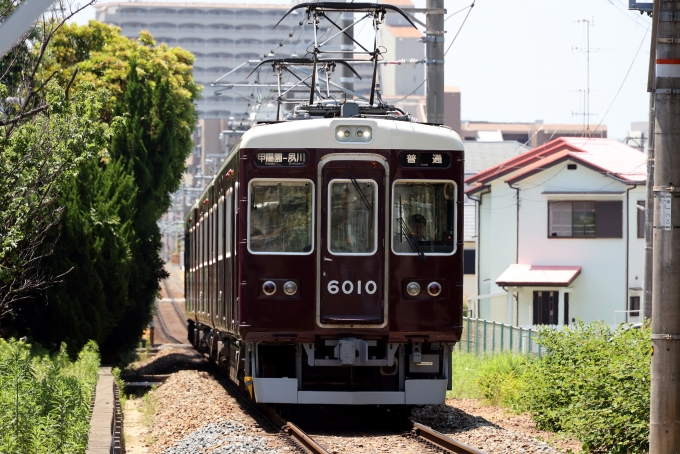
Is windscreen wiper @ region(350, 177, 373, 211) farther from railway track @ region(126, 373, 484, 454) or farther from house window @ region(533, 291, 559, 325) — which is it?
house window @ region(533, 291, 559, 325)

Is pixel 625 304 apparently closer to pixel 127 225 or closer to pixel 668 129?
pixel 127 225

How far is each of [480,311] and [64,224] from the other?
21.9 metres

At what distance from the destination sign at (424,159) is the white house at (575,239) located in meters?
21.5

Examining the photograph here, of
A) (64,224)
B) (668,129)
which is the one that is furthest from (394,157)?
(64,224)

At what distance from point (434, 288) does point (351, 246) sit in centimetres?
90

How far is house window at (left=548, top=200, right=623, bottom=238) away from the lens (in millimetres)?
31719

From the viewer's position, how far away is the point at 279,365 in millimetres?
11023

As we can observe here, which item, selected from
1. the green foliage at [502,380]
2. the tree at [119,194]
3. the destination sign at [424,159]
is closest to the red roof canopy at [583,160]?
the tree at [119,194]

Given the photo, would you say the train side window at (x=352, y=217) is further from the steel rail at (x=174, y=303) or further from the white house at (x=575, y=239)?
the steel rail at (x=174, y=303)

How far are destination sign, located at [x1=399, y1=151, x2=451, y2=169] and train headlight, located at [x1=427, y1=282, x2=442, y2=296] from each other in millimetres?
1137

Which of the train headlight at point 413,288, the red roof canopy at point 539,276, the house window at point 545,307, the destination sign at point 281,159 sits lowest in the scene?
the house window at point 545,307

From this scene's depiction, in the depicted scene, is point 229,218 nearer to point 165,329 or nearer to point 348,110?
point 348,110

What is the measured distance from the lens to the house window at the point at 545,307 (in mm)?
32594

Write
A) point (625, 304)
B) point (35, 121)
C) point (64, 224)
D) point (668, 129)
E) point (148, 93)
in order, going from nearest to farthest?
point (668, 129), point (35, 121), point (64, 224), point (148, 93), point (625, 304)
